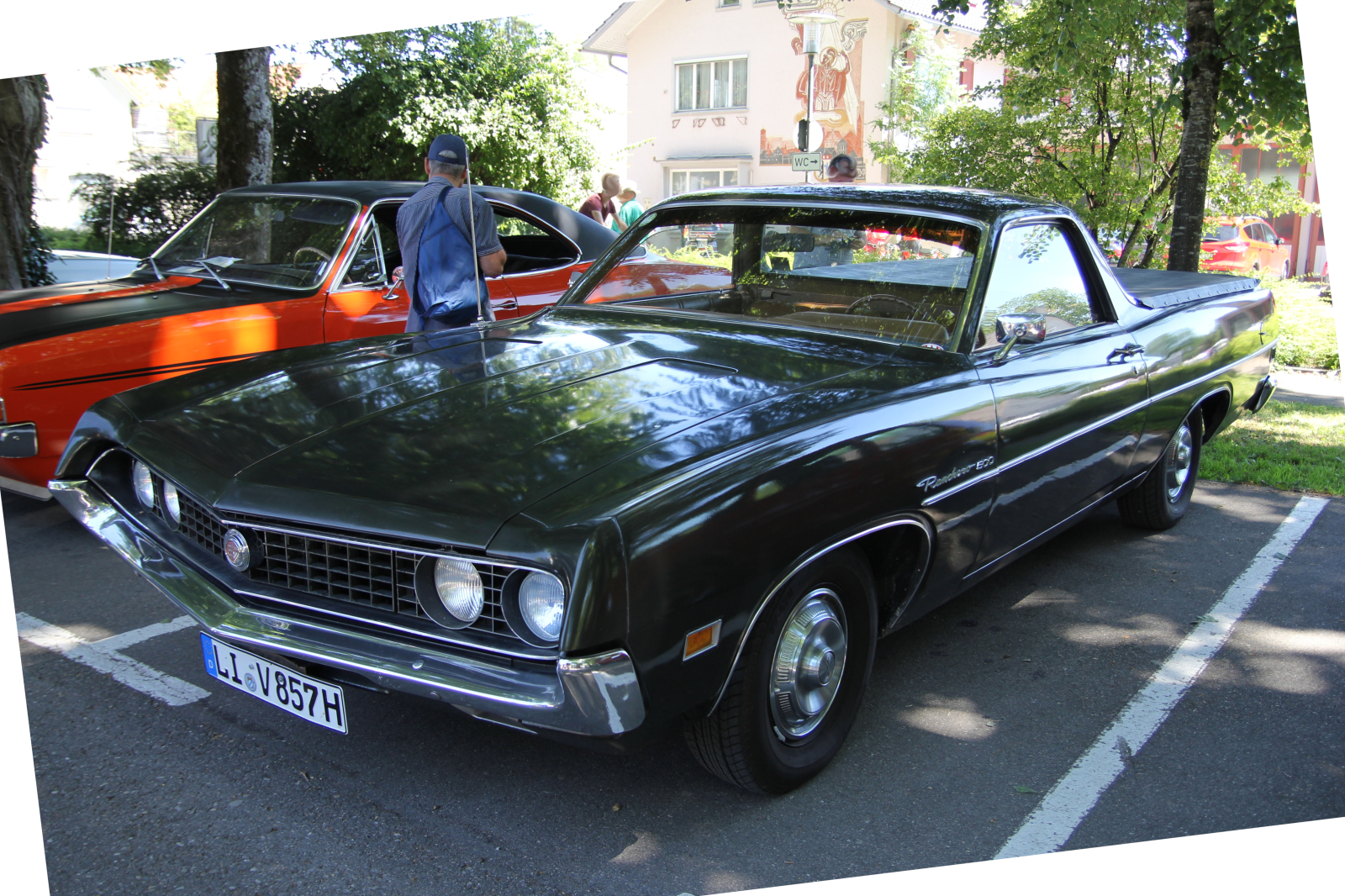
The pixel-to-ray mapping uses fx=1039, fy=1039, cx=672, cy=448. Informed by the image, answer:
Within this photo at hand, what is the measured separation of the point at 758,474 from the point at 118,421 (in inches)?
76.1

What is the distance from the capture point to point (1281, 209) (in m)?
12.0

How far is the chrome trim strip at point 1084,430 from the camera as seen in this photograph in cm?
312

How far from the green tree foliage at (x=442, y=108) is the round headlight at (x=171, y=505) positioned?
46.7 feet

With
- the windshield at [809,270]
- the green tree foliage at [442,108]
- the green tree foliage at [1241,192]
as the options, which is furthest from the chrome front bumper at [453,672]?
the green tree foliage at [442,108]

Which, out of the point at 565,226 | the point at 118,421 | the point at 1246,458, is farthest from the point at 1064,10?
the point at 118,421

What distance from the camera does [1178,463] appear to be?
5207 mm

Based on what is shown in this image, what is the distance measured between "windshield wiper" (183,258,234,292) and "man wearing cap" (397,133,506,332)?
1188mm

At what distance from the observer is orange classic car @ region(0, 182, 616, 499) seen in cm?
466

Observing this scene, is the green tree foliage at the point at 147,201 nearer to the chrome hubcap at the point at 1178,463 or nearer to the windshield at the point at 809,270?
the windshield at the point at 809,270

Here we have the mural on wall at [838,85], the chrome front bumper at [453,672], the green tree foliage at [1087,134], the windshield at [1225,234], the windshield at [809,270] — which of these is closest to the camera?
the chrome front bumper at [453,672]

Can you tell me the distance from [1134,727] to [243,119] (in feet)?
29.7

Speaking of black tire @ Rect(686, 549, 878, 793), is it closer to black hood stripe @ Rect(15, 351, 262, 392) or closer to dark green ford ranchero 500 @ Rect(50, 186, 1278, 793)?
dark green ford ranchero 500 @ Rect(50, 186, 1278, 793)

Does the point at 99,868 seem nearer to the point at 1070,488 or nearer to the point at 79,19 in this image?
the point at 1070,488

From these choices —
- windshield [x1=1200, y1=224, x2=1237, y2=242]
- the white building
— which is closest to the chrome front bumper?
windshield [x1=1200, y1=224, x2=1237, y2=242]
